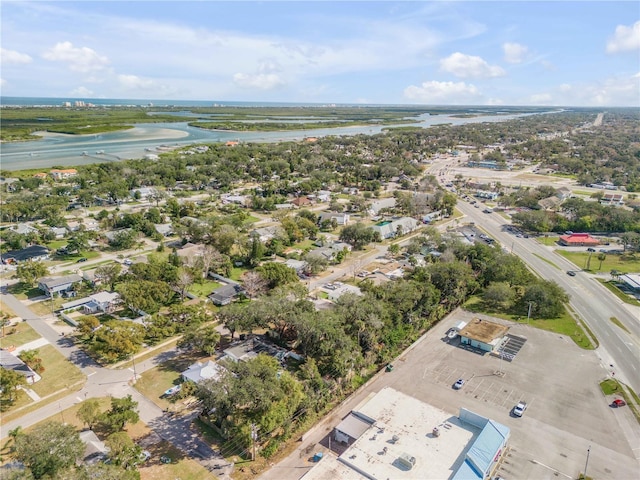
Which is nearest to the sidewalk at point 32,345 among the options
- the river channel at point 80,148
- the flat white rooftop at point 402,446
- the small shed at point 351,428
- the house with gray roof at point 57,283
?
the house with gray roof at point 57,283

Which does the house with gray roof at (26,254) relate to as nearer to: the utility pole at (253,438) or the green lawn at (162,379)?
the green lawn at (162,379)

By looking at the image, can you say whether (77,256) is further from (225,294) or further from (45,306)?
(225,294)

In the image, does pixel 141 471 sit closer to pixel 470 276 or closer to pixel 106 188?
pixel 470 276

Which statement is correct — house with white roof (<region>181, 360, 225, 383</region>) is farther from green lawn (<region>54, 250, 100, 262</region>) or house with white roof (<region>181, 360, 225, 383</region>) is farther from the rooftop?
green lawn (<region>54, 250, 100, 262</region>)

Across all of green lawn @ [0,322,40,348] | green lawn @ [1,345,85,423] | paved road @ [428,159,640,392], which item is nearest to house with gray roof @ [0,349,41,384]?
green lawn @ [1,345,85,423]

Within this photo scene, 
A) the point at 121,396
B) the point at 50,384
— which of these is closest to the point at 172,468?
the point at 121,396
